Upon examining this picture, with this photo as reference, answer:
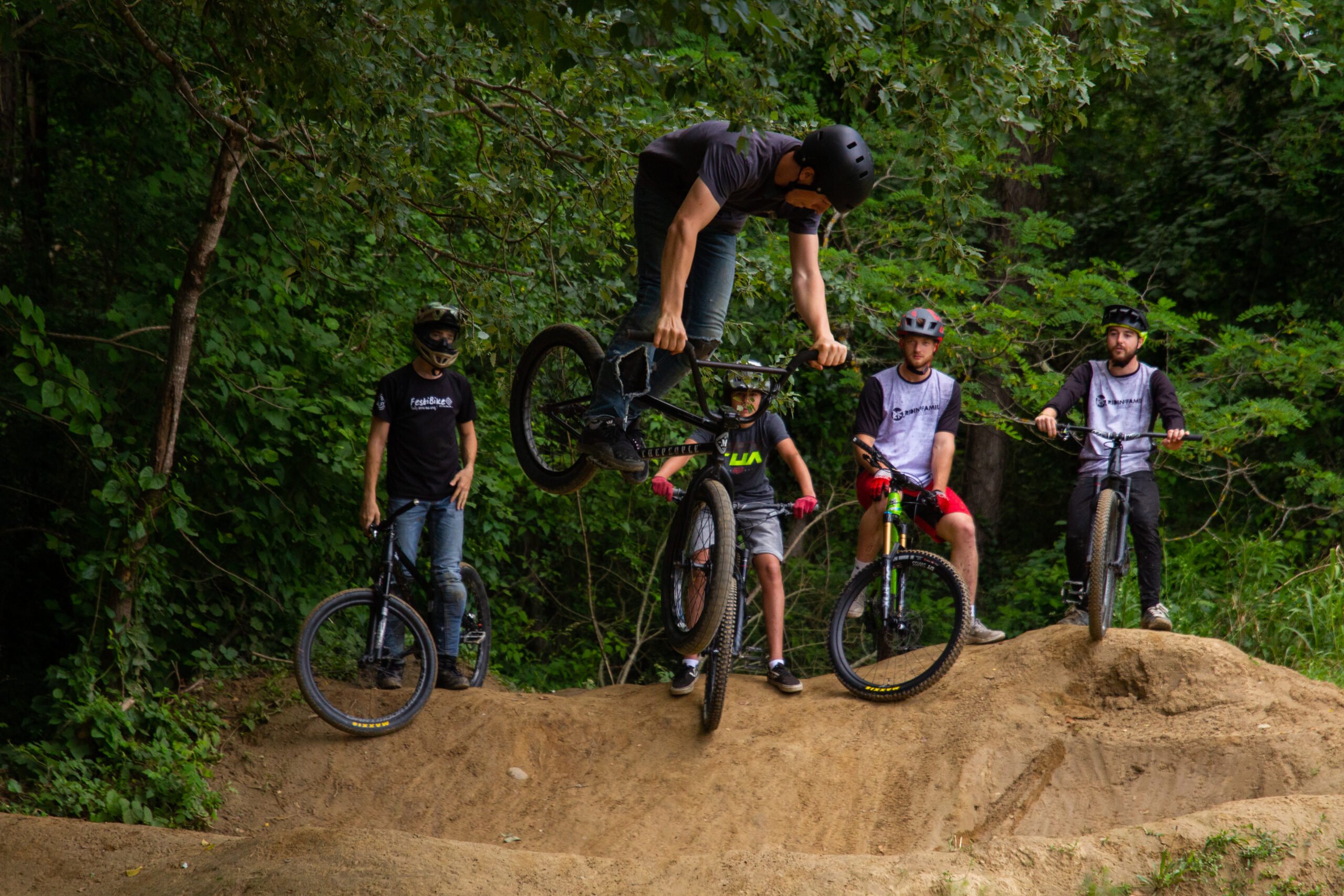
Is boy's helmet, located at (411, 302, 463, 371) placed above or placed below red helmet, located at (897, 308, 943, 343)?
below

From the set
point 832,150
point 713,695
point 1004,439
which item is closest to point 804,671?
point 1004,439

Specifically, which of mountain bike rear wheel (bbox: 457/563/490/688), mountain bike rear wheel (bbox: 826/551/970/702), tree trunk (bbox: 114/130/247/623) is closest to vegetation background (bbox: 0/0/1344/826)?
tree trunk (bbox: 114/130/247/623)

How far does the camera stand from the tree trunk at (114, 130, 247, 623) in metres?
5.86

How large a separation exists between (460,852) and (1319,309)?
31.7 ft

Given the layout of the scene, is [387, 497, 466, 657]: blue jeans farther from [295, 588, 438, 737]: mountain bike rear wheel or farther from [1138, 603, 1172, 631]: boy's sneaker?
[1138, 603, 1172, 631]: boy's sneaker

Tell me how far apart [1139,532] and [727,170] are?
10.9 feet

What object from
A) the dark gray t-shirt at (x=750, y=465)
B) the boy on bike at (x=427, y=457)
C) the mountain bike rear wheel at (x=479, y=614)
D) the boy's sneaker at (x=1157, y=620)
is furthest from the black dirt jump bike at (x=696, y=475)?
the boy's sneaker at (x=1157, y=620)

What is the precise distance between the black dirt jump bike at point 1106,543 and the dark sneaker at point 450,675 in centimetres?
345

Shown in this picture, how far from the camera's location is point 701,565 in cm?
450

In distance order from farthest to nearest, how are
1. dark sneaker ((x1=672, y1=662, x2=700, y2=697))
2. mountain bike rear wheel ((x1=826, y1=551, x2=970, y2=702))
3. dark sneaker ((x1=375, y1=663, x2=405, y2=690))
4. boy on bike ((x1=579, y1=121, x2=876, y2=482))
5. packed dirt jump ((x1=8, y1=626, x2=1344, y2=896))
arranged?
dark sneaker ((x1=672, y1=662, x2=700, y2=697)) → dark sneaker ((x1=375, y1=663, x2=405, y2=690)) → mountain bike rear wheel ((x1=826, y1=551, x2=970, y2=702)) → boy on bike ((x1=579, y1=121, x2=876, y2=482)) → packed dirt jump ((x1=8, y1=626, x2=1344, y2=896))

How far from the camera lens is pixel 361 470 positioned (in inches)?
272

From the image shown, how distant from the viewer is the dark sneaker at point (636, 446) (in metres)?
4.24

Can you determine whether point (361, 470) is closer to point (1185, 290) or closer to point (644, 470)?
point (644, 470)

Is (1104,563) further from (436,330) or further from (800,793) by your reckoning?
(436,330)
